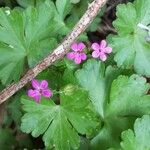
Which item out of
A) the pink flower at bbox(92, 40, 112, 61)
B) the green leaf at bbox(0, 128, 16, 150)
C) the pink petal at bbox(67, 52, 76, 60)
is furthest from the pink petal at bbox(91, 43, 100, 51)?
the green leaf at bbox(0, 128, 16, 150)

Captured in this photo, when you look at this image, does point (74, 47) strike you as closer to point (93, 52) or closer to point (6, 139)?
point (93, 52)

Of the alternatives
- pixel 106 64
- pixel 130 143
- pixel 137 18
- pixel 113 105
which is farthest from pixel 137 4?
pixel 130 143

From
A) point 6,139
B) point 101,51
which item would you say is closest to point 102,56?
point 101,51

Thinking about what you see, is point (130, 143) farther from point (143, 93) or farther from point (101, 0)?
point (101, 0)

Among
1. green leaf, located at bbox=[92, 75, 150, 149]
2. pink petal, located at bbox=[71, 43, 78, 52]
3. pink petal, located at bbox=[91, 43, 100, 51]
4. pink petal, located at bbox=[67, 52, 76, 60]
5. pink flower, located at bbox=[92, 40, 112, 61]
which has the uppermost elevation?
pink petal, located at bbox=[71, 43, 78, 52]

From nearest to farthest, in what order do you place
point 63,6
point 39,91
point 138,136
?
point 138,136 → point 39,91 → point 63,6

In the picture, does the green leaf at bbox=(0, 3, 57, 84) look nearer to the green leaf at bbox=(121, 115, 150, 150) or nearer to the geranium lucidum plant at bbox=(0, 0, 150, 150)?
the geranium lucidum plant at bbox=(0, 0, 150, 150)
